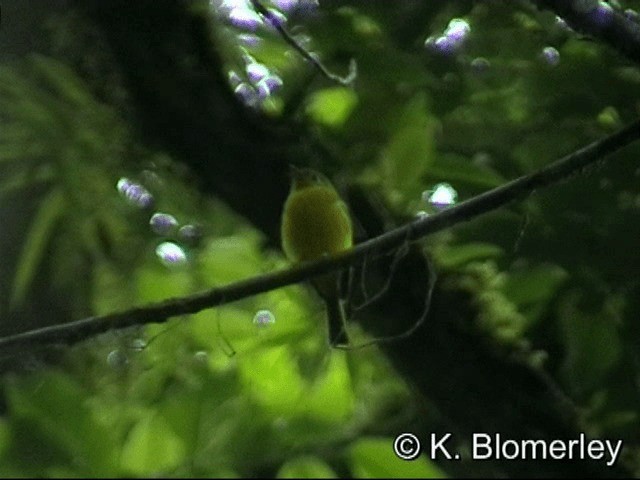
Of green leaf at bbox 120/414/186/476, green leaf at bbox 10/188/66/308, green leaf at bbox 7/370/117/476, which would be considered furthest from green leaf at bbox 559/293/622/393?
green leaf at bbox 10/188/66/308

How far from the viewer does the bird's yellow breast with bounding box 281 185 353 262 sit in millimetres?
1224

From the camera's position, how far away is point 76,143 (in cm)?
184

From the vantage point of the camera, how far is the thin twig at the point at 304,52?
4.76 feet

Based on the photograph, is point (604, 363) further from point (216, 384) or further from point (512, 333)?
point (216, 384)

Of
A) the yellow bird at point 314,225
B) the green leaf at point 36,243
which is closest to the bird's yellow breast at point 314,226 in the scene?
the yellow bird at point 314,225

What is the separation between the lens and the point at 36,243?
1.81 m

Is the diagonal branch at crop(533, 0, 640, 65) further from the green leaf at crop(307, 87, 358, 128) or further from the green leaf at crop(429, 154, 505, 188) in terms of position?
the green leaf at crop(307, 87, 358, 128)

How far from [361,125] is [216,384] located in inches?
18.7

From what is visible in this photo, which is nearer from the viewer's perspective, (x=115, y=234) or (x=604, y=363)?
(x=604, y=363)

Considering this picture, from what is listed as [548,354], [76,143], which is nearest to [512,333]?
[548,354]

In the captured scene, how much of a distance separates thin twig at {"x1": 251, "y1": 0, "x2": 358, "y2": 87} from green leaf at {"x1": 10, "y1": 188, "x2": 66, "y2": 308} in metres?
0.56

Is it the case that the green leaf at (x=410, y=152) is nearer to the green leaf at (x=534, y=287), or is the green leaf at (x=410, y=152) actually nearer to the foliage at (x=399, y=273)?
the foliage at (x=399, y=273)

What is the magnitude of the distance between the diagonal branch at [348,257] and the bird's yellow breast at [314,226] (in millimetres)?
81

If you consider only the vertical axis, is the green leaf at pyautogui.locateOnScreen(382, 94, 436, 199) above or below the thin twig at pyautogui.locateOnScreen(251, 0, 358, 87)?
below
